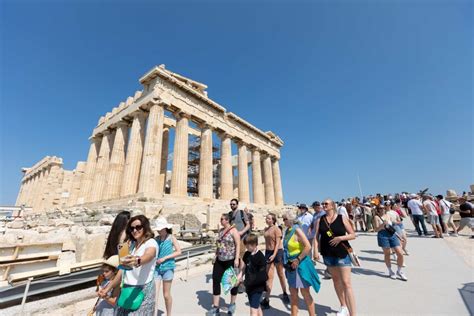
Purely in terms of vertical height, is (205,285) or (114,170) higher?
(114,170)

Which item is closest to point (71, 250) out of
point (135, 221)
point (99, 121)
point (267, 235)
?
point (135, 221)

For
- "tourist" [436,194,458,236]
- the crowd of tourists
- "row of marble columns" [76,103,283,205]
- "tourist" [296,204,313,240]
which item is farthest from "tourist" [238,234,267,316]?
"row of marble columns" [76,103,283,205]

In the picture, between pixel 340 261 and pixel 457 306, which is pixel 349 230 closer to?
pixel 340 261

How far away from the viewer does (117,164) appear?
2069 cm

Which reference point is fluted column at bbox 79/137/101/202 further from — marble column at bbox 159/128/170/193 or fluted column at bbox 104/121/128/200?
marble column at bbox 159/128/170/193

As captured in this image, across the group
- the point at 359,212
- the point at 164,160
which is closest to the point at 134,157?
the point at 164,160

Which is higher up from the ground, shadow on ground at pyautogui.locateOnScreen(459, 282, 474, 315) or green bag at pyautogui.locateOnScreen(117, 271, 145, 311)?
green bag at pyautogui.locateOnScreen(117, 271, 145, 311)

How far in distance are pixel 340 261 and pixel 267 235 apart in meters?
1.28

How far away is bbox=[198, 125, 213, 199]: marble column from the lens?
20.5 meters

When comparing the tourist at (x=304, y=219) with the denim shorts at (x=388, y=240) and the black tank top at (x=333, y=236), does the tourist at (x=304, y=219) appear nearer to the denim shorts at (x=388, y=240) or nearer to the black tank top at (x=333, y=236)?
the black tank top at (x=333, y=236)

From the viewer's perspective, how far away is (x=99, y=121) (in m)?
26.5

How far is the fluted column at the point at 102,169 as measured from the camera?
21505 millimetres

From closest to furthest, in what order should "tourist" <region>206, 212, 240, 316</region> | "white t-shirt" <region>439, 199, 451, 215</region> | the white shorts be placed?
"tourist" <region>206, 212, 240, 316</region>, the white shorts, "white t-shirt" <region>439, 199, 451, 215</region>

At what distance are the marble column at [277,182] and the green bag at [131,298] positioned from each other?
31678 mm
